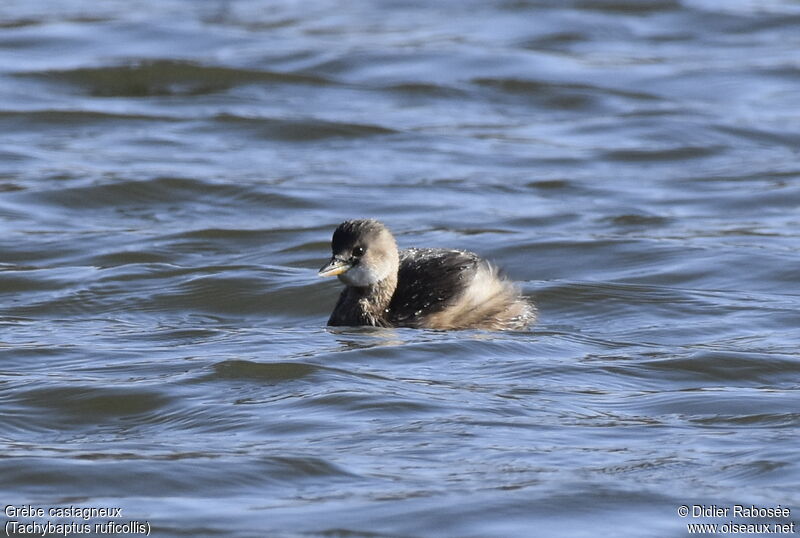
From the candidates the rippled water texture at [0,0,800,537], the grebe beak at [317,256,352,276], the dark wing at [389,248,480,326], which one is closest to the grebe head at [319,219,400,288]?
the grebe beak at [317,256,352,276]

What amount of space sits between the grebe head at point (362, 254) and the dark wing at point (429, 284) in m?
0.16

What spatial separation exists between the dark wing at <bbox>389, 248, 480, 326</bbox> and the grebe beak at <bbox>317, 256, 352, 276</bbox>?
12.9 inches

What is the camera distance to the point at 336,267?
28.3 feet

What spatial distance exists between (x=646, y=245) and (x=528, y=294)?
5.09 feet

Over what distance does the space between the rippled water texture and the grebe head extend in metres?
0.35

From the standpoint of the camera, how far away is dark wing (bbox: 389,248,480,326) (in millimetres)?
8570

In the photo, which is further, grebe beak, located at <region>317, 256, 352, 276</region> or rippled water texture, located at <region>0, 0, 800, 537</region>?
grebe beak, located at <region>317, 256, 352, 276</region>

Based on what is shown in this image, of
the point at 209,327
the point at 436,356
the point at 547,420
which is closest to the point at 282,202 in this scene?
the point at 209,327

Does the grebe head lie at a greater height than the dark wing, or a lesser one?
greater

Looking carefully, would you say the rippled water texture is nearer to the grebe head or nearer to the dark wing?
the dark wing

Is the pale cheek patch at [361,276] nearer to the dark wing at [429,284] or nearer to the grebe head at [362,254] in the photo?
the grebe head at [362,254]

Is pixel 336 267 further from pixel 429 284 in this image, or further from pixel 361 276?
pixel 429 284

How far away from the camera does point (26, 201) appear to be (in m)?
12.2

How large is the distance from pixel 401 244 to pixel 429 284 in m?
2.33
